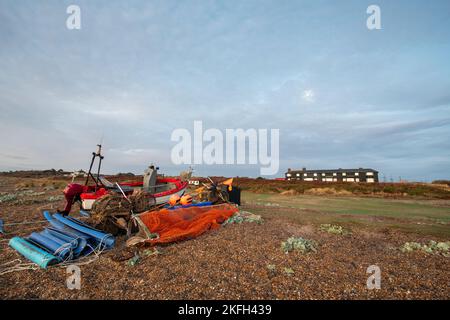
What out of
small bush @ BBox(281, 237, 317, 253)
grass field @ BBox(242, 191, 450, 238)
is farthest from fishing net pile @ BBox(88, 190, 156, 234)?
grass field @ BBox(242, 191, 450, 238)

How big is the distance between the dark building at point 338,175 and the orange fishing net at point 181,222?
292 feet

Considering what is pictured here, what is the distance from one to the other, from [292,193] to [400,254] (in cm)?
3483

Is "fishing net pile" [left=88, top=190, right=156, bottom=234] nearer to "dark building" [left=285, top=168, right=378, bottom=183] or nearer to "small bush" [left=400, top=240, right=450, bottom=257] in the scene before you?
"small bush" [left=400, top=240, right=450, bottom=257]

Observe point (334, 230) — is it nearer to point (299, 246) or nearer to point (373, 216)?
point (299, 246)

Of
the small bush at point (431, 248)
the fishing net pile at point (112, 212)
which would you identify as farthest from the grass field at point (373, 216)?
the fishing net pile at point (112, 212)

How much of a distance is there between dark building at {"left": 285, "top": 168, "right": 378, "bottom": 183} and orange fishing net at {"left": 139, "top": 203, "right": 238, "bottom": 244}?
88990 millimetres

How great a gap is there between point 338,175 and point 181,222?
320 feet

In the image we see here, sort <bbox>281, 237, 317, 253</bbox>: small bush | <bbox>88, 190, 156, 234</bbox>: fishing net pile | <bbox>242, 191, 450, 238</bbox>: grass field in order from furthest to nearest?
<bbox>242, 191, 450, 238</bbox>: grass field < <bbox>88, 190, 156, 234</bbox>: fishing net pile < <bbox>281, 237, 317, 253</bbox>: small bush

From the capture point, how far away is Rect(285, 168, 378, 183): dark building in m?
A: 92.2

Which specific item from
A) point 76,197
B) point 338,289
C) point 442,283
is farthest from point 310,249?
point 76,197

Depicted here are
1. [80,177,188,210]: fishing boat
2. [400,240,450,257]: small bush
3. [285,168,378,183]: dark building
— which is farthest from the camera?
[285,168,378,183]: dark building

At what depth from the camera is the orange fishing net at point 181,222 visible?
1027 centimetres

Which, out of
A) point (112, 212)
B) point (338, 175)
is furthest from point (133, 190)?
point (338, 175)

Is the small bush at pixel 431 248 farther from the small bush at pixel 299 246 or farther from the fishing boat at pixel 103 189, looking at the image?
the fishing boat at pixel 103 189
